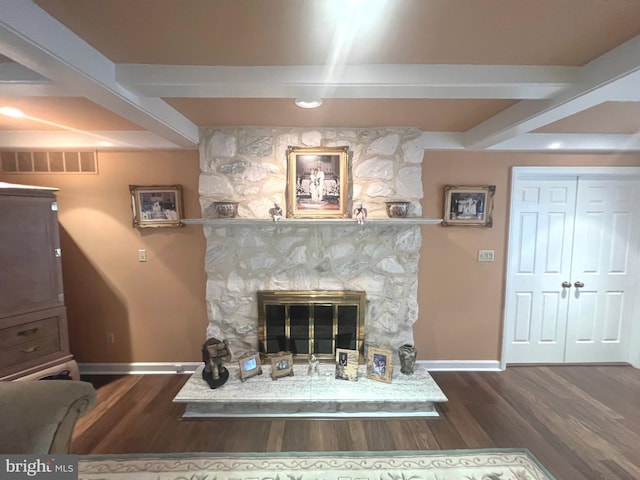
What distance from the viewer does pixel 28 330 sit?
2293 mm

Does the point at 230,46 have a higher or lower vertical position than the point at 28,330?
higher

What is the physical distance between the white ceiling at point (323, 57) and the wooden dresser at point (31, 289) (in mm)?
711

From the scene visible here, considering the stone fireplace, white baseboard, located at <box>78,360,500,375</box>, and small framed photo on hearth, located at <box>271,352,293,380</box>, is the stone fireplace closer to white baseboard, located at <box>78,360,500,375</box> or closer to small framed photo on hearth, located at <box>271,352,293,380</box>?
small framed photo on hearth, located at <box>271,352,293,380</box>

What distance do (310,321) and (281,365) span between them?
1.49 ft

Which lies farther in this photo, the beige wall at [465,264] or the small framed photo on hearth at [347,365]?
the beige wall at [465,264]

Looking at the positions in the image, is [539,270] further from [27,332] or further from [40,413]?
[27,332]

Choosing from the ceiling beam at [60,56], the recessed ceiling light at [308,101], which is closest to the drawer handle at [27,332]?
the ceiling beam at [60,56]

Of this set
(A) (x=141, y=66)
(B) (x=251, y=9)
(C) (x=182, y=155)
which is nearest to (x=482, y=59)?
(B) (x=251, y=9)

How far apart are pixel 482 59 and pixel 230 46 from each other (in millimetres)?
1218

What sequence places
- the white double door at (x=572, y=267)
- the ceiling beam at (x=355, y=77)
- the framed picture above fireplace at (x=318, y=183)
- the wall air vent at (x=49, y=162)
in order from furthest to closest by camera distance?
the white double door at (x=572, y=267), the wall air vent at (x=49, y=162), the framed picture above fireplace at (x=318, y=183), the ceiling beam at (x=355, y=77)

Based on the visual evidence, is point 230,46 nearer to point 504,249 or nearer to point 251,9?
point 251,9

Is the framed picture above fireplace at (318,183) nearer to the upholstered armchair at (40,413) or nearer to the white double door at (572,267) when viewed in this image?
the white double door at (572,267)

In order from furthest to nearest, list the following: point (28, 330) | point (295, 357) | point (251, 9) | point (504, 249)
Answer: point (504, 249)
point (295, 357)
point (28, 330)
point (251, 9)

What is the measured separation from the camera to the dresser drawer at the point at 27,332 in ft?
7.14
